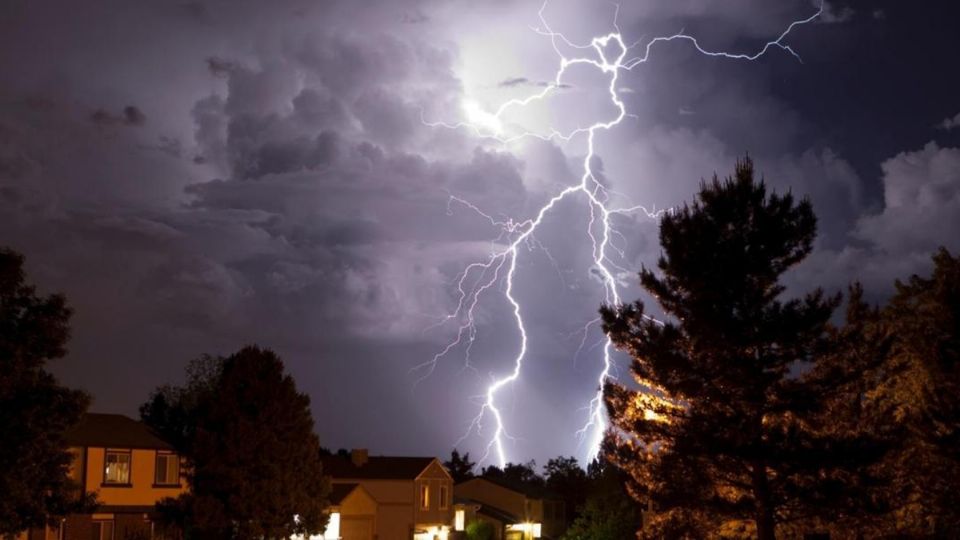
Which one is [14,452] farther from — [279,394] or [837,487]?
[837,487]

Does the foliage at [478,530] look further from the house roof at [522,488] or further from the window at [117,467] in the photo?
the window at [117,467]

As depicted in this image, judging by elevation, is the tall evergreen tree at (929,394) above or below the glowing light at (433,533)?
above

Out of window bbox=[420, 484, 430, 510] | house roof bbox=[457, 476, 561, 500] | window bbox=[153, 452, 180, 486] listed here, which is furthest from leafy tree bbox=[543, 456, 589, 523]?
window bbox=[153, 452, 180, 486]

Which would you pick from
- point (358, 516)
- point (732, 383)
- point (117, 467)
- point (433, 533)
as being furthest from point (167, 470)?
point (732, 383)

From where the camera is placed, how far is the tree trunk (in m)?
20.8

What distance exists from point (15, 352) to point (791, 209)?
49.9 feet

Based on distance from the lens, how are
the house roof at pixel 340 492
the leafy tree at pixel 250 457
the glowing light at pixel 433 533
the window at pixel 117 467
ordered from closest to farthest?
A: 1. the leafy tree at pixel 250 457
2. the window at pixel 117 467
3. the house roof at pixel 340 492
4. the glowing light at pixel 433 533

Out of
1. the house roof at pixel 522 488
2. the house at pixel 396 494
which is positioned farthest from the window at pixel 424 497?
the house roof at pixel 522 488

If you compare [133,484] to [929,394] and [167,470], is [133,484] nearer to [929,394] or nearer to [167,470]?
[167,470]

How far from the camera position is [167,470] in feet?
123

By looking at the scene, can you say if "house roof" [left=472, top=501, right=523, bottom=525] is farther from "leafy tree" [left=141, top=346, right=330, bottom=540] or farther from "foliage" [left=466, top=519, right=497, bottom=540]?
"leafy tree" [left=141, top=346, right=330, bottom=540]

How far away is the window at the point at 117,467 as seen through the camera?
117ft

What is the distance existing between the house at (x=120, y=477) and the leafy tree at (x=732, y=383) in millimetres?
18370

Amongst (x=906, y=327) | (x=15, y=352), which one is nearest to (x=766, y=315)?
(x=906, y=327)
